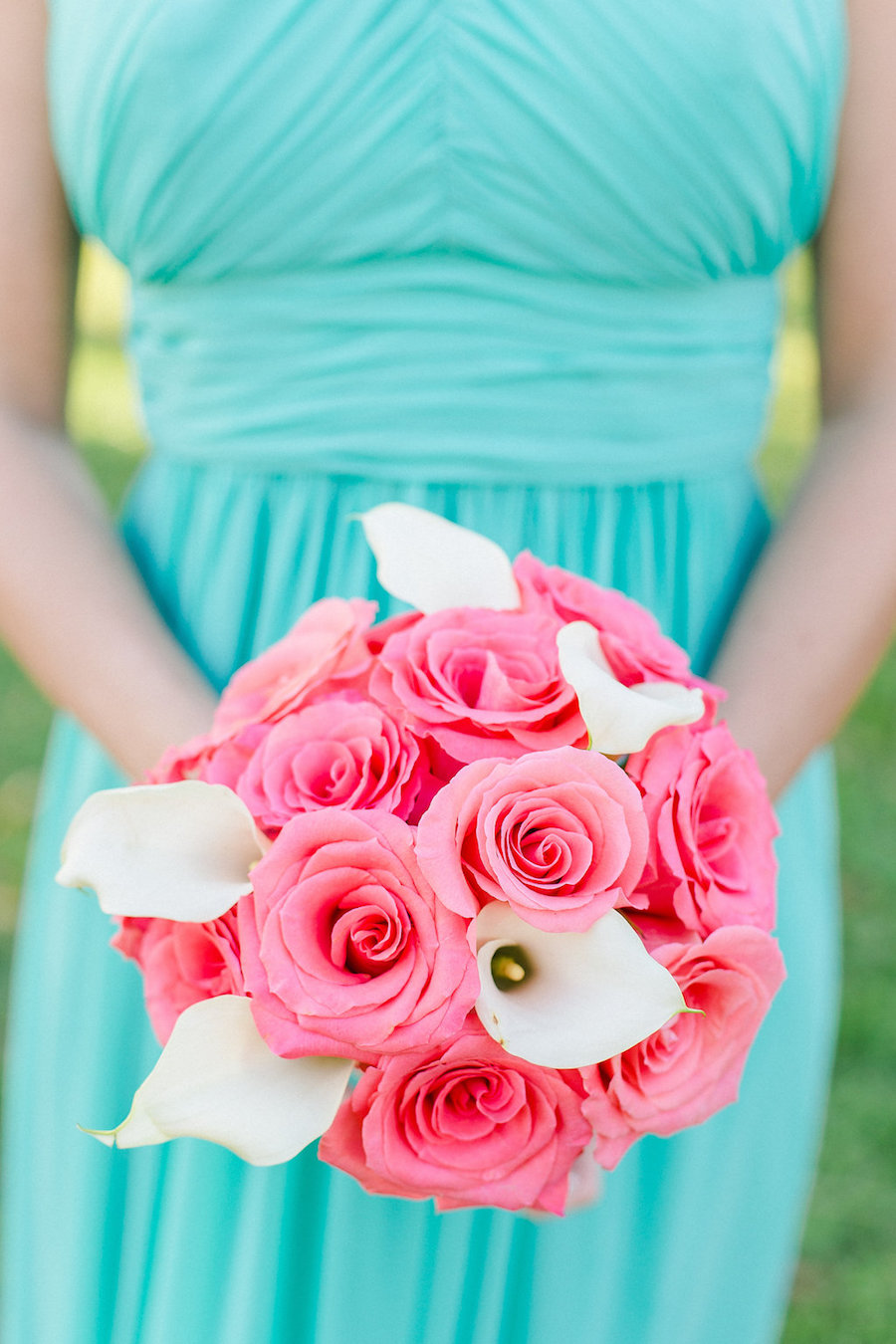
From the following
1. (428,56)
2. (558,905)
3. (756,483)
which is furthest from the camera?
(756,483)

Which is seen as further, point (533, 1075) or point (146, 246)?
point (146, 246)

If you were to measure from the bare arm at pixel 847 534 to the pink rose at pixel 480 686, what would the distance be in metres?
0.38

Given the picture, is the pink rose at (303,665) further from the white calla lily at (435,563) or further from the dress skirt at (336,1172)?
the dress skirt at (336,1172)

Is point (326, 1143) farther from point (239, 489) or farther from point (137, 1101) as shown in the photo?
point (239, 489)

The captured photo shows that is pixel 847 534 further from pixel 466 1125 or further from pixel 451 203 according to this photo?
pixel 466 1125

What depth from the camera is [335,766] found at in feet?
3.02

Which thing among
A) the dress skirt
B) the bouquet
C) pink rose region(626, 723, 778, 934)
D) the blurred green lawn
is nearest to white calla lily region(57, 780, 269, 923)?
the bouquet

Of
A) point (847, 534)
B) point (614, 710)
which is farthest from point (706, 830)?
point (847, 534)

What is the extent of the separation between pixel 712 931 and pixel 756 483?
2.68ft

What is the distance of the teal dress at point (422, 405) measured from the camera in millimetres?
1275

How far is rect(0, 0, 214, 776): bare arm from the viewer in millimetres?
1325

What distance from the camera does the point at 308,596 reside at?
146 cm

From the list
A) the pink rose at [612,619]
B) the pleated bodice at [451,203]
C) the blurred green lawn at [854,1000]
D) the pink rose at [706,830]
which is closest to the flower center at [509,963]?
the pink rose at [706,830]

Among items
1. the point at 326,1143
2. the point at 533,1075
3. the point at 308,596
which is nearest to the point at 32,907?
the point at 308,596
